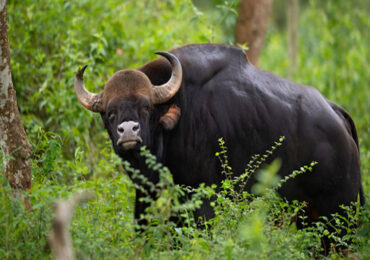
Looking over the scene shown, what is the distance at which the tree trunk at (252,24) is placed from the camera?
34.1ft

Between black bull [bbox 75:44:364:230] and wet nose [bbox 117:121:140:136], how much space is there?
10.0 inches

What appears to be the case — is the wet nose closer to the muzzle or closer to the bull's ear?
the muzzle

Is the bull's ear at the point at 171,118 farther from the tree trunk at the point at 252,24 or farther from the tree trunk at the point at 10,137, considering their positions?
the tree trunk at the point at 252,24

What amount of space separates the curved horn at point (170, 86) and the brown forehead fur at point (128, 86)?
0.08 metres

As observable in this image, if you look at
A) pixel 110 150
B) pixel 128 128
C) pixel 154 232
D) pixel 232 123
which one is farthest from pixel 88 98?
pixel 154 232

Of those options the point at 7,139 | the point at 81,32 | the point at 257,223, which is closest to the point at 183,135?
the point at 7,139

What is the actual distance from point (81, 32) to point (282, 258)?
18.4 ft

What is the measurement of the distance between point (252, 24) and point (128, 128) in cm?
589

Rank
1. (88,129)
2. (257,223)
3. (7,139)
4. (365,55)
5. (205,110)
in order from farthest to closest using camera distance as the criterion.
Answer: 1. (365,55)
2. (88,129)
3. (205,110)
4. (7,139)
5. (257,223)

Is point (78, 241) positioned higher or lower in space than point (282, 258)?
higher

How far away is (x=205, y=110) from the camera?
5.79m

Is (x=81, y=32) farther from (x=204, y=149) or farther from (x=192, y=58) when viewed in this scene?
(x=204, y=149)

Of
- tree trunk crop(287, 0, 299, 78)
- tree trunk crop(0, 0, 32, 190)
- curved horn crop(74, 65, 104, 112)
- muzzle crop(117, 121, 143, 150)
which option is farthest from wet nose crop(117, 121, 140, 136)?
tree trunk crop(287, 0, 299, 78)

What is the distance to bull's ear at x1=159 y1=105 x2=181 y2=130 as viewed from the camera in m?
5.51
